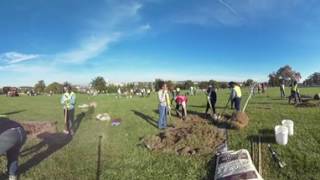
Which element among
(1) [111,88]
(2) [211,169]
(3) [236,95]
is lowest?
(2) [211,169]

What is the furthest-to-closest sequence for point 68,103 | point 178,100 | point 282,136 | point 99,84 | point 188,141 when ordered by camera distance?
1. point 99,84
2. point 178,100
3. point 68,103
4. point 188,141
5. point 282,136

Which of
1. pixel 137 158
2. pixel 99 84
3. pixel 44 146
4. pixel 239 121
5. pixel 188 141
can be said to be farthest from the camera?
pixel 99 84

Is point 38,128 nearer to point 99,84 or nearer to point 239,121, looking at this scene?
point 239,121

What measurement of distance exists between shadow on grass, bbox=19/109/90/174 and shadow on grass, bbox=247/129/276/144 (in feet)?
26.1

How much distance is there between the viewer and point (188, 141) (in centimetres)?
1473

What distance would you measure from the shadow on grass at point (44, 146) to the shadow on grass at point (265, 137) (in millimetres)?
7947

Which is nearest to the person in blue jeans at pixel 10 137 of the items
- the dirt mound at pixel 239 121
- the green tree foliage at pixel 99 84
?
the dirt mound at pixel 239 121

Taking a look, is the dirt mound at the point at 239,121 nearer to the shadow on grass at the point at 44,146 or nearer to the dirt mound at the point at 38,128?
the shadow on grass at the point at 44,146

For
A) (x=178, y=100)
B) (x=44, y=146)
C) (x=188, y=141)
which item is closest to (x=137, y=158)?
(x=188, y=141)

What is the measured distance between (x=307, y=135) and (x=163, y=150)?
18.6 ft

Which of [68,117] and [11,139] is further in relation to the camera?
[68,117]

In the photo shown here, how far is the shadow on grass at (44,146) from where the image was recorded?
42.5ft

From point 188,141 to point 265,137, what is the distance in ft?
9.92

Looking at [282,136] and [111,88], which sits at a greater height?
[111,88]
